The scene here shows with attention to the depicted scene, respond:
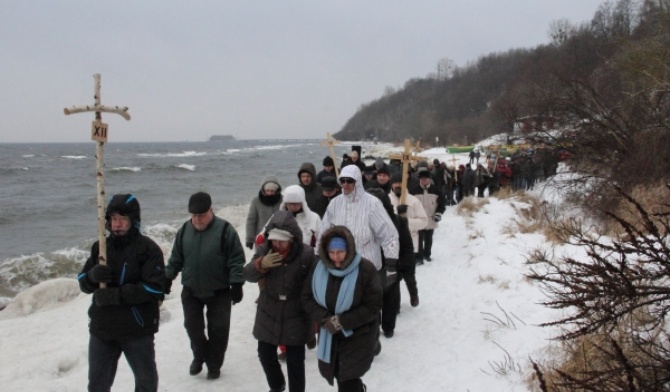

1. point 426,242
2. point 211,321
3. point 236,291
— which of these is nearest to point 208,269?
point 236,291

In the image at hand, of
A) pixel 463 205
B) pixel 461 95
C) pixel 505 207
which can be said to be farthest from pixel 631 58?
pixel 461 95

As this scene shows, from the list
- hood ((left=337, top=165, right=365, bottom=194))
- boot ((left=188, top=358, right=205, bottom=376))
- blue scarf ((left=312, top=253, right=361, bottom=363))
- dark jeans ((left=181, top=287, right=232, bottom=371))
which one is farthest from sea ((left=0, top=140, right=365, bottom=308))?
blue scarf ((left=312, top=253, right=361, bottom=363))

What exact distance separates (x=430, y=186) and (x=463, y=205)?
16.2 ft

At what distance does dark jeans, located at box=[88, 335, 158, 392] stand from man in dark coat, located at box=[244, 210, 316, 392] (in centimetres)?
82

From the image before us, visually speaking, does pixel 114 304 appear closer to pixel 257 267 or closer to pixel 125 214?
pixel 125 214

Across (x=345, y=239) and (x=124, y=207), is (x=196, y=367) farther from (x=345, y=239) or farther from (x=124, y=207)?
(x=345, y=239)

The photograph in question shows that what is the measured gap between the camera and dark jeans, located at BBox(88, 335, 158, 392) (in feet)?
11.3

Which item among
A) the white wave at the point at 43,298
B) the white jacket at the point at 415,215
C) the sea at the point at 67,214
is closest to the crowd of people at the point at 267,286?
the white jacket at the point at 415,215

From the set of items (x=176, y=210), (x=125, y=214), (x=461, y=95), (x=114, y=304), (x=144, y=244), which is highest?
(x=461, y=95)

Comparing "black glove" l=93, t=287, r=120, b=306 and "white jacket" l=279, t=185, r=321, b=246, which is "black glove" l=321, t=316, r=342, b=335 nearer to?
"black glove" l=93, t=287, r=120, b=306

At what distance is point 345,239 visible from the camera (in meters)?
3.44

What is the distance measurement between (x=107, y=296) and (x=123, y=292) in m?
0.11

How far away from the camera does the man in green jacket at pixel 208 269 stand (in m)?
4.24

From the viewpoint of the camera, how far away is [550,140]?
1345 centimetres
